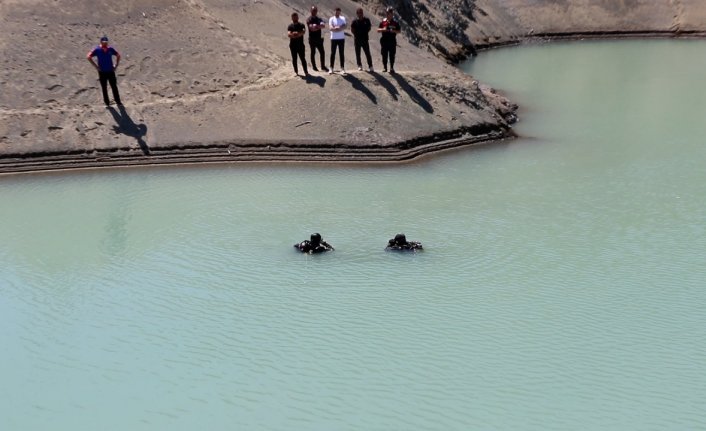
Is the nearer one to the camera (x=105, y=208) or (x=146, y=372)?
(x=146, y=372)

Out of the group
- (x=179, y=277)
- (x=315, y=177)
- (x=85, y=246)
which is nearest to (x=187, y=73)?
(x=315, y=177)

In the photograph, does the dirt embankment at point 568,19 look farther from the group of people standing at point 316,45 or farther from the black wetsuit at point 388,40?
the group of people standing at point 316,45

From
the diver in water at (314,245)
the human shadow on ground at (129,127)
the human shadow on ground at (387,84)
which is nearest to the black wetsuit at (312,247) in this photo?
the diver in water at (314,245)

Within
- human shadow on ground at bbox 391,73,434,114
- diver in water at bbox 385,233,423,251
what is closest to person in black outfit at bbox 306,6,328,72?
human shadow on ground at bbox 391,73,434,114

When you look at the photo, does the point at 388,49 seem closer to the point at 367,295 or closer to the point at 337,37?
the point at 337,37

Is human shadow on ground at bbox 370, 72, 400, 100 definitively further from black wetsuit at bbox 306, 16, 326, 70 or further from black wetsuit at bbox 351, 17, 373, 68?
black wetsuit at bbox 306, 16, 326, 70

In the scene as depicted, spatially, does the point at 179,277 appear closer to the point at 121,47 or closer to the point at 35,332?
the point at 35,332
